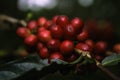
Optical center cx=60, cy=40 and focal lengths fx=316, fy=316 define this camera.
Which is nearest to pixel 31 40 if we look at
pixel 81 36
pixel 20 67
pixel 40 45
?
pixel 40 45

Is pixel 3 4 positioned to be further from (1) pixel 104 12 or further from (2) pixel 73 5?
(2) pixel 73 5

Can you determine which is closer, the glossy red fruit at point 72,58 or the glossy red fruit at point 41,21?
the glossy red fruit at point 72,58

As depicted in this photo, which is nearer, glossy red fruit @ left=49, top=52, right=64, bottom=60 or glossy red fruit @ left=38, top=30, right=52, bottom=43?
glossy red fruit @ left=49, top=52, right=64, bottom=60

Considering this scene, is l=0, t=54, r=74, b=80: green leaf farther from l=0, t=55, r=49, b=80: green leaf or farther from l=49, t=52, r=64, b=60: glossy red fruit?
l=49, t=52, r=64, b=60: glossy red fruit

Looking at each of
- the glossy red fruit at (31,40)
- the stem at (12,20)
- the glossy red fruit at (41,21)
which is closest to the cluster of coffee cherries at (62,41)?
the glossy red fruit at (31,40)

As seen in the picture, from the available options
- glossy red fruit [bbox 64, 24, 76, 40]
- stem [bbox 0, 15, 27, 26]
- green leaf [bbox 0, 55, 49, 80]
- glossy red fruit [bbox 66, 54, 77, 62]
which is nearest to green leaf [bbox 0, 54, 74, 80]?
green leaf [bbox 0, 55, 49, 80]

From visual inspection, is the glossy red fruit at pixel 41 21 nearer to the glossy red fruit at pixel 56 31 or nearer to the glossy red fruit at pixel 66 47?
the glossy red fruit at pixel 56 31

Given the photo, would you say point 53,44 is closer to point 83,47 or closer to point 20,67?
point 83,47
